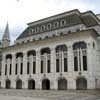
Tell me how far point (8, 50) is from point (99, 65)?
2855cm

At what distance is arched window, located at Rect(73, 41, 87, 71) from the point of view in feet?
122

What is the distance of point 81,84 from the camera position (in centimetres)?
3772

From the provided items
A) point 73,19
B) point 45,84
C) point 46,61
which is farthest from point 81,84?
point 73,19

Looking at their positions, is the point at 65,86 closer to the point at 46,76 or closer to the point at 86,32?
the point at 46,76

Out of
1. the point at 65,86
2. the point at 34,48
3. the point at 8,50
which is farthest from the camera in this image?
the point at 8,50

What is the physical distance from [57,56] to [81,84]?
29.7ft

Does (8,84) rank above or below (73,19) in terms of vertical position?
below

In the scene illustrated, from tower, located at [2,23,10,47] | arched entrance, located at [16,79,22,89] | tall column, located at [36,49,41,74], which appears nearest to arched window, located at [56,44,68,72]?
tall column, located at [36,49,41,74]

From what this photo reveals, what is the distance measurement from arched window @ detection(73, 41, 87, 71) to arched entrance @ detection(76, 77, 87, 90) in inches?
104

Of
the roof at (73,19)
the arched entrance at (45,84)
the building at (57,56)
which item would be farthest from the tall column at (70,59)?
the arched entrance at (45,84)

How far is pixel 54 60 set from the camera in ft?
136

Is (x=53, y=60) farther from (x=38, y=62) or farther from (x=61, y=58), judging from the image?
(x=38, y=62)

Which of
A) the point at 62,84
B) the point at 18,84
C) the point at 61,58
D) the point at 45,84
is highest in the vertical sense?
the point at 61,58

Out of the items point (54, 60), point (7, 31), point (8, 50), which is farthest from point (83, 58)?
point (7, 31)
